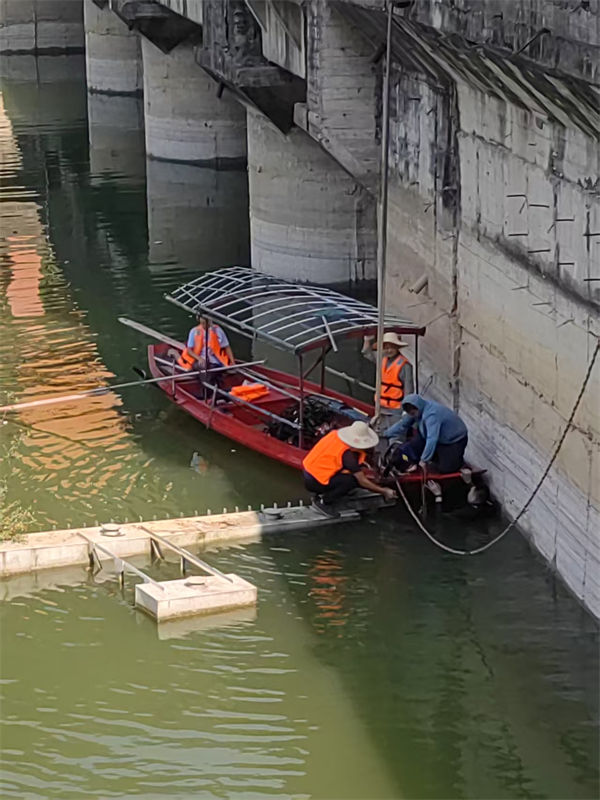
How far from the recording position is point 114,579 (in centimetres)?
1623

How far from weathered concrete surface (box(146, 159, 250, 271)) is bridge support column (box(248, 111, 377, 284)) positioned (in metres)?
3.51

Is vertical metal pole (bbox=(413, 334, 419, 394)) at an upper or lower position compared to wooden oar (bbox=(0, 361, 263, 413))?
upper

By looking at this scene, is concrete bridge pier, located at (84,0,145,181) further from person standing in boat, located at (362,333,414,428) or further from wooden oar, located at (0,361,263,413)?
person standing in boat, located at (362,333,414,428)

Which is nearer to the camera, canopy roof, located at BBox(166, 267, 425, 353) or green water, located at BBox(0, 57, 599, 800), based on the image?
green water, located at BBox(0, 57, 599, 800)

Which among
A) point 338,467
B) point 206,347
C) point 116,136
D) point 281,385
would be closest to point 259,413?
point 281,385

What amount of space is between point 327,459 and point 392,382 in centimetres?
242

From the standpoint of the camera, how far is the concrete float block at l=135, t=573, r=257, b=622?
49.9ft

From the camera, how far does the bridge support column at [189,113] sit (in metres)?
41.1

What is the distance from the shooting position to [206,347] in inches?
854

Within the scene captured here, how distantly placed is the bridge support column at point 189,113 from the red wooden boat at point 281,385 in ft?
59.9

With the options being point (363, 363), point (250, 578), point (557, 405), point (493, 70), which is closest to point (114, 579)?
point (250, 578)

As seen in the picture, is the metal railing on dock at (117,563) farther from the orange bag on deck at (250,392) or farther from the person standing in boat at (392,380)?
the orange bag on deck at (250,392)

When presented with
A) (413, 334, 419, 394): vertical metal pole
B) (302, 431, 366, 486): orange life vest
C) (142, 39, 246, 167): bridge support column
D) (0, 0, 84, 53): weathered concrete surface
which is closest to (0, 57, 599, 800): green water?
(302, 431, 366, 486): orange life vest

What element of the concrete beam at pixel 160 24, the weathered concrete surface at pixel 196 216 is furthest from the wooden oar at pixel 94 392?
the concrete beam at pixel 160 24
